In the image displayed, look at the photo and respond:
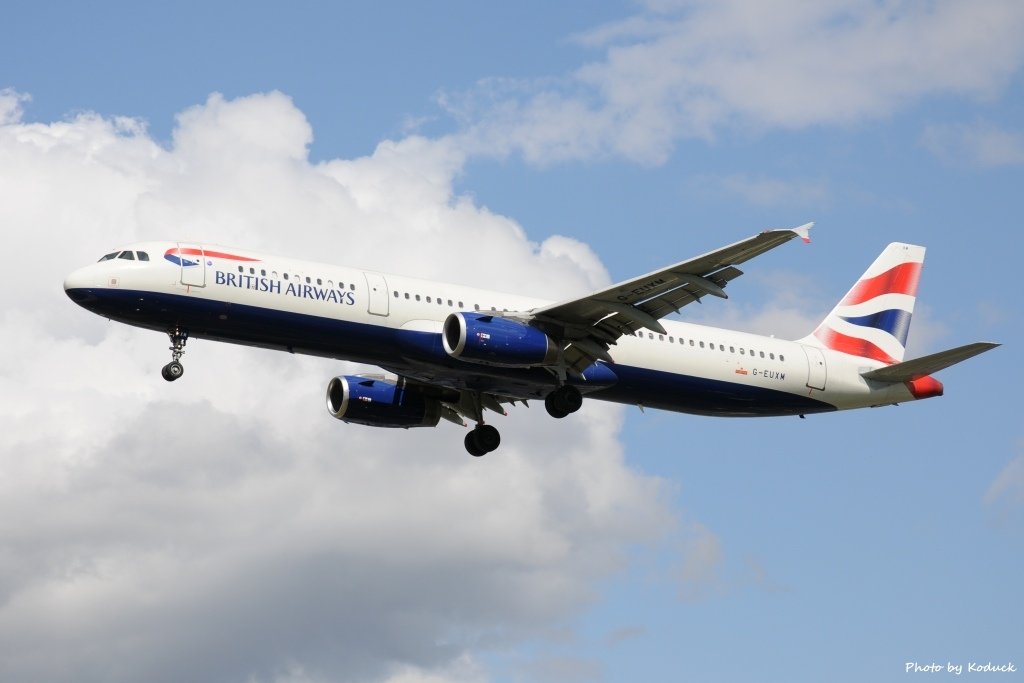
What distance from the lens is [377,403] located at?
53.8 meters

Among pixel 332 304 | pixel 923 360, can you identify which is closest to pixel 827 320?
pixel 923 360

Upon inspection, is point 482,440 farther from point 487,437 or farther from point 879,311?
point 879,311

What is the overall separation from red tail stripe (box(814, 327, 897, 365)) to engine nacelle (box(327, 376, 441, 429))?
14069mm

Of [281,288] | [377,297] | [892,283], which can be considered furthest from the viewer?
[892,283]

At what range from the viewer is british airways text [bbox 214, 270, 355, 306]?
44.9 metres

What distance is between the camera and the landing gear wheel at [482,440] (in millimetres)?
54781

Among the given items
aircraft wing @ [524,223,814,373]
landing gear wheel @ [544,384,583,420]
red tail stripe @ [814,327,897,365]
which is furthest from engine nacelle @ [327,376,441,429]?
red tail stripe @ [814,327,897,365]

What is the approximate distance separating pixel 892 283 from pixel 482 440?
670 inches

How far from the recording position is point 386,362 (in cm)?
4712

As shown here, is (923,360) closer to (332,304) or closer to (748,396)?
(748,396)

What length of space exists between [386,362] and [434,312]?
2103 millimetres

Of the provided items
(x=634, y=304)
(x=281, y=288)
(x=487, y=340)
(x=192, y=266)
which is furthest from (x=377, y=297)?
(x=634, y=304)

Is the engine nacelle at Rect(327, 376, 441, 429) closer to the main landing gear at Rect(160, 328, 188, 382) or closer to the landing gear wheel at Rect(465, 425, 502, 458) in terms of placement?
the landing gear wheel at Rect(465, 425, 502, 458)

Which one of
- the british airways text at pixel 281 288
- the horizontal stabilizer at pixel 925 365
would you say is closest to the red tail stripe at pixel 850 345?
the horizontal stabilizer at pixel 925 365
